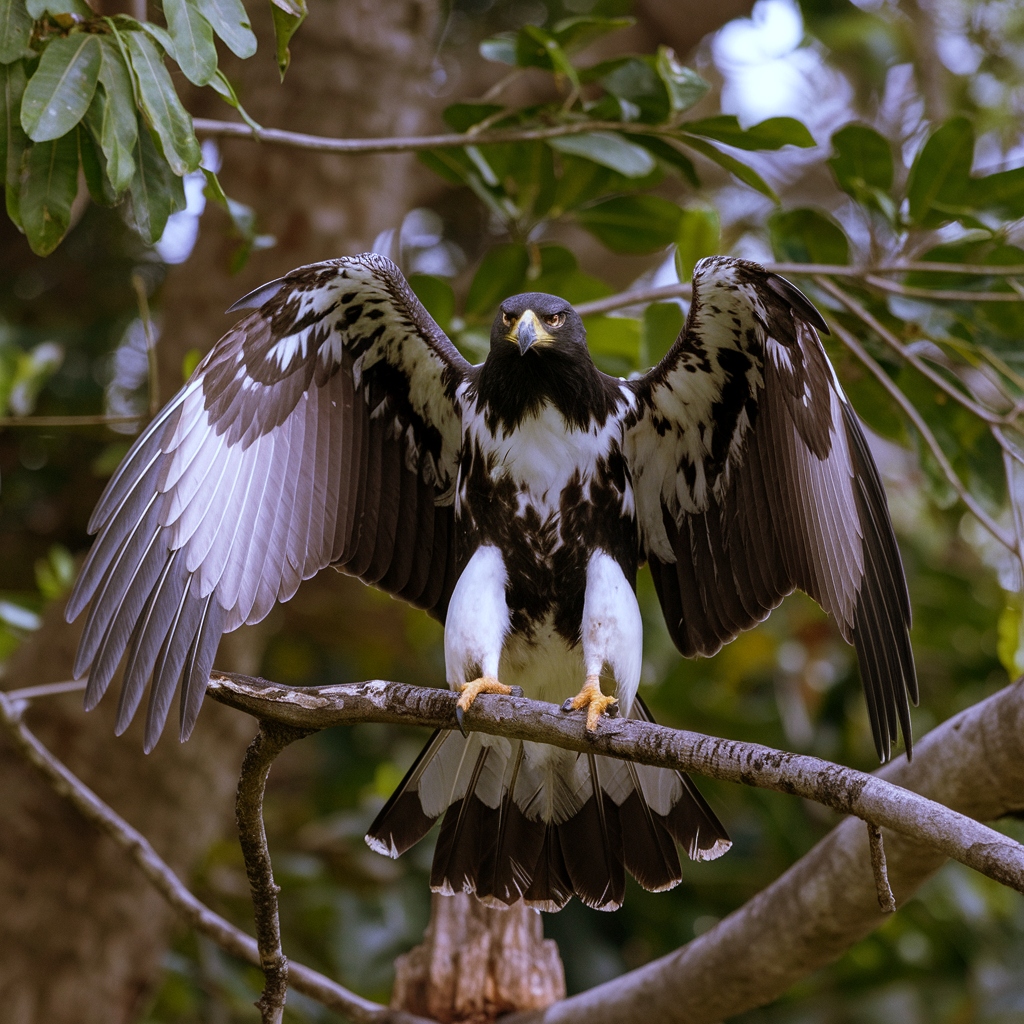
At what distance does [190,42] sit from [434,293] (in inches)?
71.4

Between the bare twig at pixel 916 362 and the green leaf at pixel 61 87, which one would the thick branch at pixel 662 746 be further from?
the bare twig at pixel 916 362

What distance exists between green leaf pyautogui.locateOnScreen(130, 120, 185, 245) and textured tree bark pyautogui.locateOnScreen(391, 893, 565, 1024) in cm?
217

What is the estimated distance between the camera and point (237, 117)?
5.37 meters

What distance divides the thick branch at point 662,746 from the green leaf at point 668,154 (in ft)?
7.41

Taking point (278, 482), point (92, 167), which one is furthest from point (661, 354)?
point (92, 167)

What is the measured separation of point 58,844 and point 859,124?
407cm

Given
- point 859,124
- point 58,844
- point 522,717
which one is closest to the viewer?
point 522,717

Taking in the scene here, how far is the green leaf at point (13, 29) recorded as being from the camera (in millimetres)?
2566

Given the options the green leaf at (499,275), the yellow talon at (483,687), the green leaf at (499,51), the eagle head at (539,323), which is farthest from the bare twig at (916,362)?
the yellow talon at (483,687)

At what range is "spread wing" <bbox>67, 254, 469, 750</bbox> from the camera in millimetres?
3068

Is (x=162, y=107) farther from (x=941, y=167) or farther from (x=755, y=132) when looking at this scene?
(x=941, y=167)

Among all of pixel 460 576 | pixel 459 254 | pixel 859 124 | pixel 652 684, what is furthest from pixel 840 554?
pixel 459 254

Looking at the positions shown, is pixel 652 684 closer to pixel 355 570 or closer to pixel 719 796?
pixel 719 796

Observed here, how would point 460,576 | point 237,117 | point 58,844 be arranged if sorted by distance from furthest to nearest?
point 237,117 < point 58,844 < point 460,576
